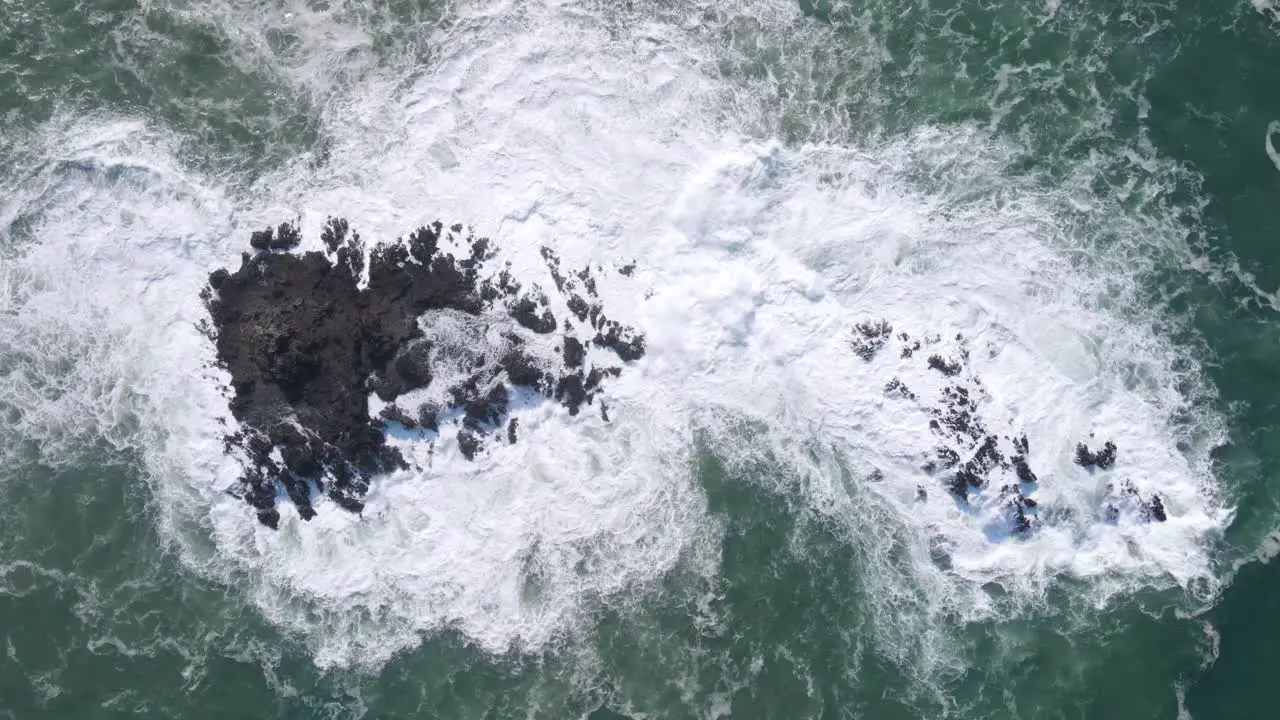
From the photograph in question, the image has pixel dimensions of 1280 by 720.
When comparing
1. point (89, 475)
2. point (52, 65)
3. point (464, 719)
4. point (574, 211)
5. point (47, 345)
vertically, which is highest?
point (52, 65)

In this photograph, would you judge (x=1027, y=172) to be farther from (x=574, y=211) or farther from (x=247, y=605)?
(x=247, y=605)

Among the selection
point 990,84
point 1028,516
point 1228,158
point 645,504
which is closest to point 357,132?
point 645,504

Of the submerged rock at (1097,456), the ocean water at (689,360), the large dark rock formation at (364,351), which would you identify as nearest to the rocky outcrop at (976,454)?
the submerged rock at (1097,456)

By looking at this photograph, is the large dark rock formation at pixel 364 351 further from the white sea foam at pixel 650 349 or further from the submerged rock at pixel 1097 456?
the submerged rock at pixel 1097 456

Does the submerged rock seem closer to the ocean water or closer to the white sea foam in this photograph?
the ocean water

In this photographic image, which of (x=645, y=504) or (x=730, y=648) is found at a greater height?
(x=645, y=504)

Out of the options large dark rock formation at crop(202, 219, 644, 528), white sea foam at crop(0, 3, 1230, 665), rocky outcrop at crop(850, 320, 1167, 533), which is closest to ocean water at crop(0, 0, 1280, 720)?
white sea foam at crop(0, 3, 1230, 665)

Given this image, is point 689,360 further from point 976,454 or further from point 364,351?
point 364,351
